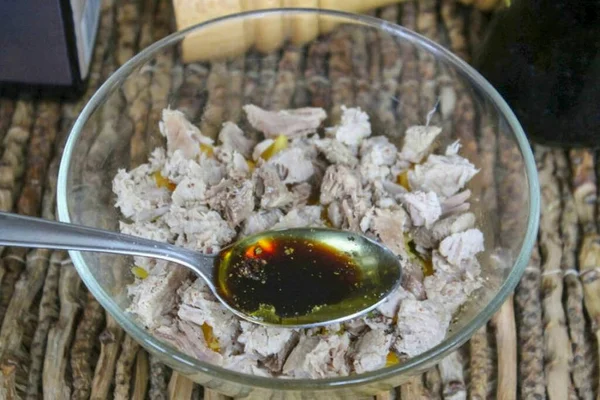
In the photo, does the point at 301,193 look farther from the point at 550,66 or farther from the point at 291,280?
the point at 550,66

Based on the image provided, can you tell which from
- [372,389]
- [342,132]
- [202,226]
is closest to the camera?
[372,389]

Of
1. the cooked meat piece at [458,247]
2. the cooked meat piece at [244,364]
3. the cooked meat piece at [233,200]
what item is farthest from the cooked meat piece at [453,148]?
the cooked meat piece at [244,364]

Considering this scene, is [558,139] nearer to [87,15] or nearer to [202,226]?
[202,226]

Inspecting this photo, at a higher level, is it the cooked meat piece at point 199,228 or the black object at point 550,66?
the black object at point 550,66

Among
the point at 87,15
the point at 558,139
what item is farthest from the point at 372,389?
the point at 87,15

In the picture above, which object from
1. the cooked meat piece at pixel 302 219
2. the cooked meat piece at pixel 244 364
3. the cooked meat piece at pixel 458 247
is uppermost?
the cooked meat piece at pixel 302 219

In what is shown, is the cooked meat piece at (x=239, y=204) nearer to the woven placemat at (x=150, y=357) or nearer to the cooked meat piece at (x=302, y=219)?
the cooked meat piece at (x=302, y=219)

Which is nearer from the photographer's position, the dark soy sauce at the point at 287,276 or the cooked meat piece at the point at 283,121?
the dark soy sauce at the point at 287,276
